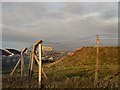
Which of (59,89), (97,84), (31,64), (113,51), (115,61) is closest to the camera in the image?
(59,89)

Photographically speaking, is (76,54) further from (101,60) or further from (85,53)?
(101,60)

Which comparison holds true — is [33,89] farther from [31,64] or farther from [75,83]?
[31,64]

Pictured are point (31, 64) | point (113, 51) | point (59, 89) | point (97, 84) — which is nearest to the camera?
point (59, 89)

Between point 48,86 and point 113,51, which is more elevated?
point 113,51

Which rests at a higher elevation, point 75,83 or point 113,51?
point 113,51

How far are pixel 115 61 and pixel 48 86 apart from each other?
13.7 m

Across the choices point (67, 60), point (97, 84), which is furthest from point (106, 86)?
point (67, 60)

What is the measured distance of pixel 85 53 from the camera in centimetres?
2620

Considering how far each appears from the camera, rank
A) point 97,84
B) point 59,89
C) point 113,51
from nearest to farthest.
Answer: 1. point 59,89
2. point 97,84
3. point 113,51

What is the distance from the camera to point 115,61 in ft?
75.1

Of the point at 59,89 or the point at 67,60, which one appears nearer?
the point at 59,89

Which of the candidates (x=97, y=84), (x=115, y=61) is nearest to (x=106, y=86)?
(x=97, y=84)

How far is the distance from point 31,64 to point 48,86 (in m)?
2.97

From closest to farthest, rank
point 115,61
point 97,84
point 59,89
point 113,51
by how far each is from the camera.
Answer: point 59,89, point 97,84, point 115,61, point 113,51
